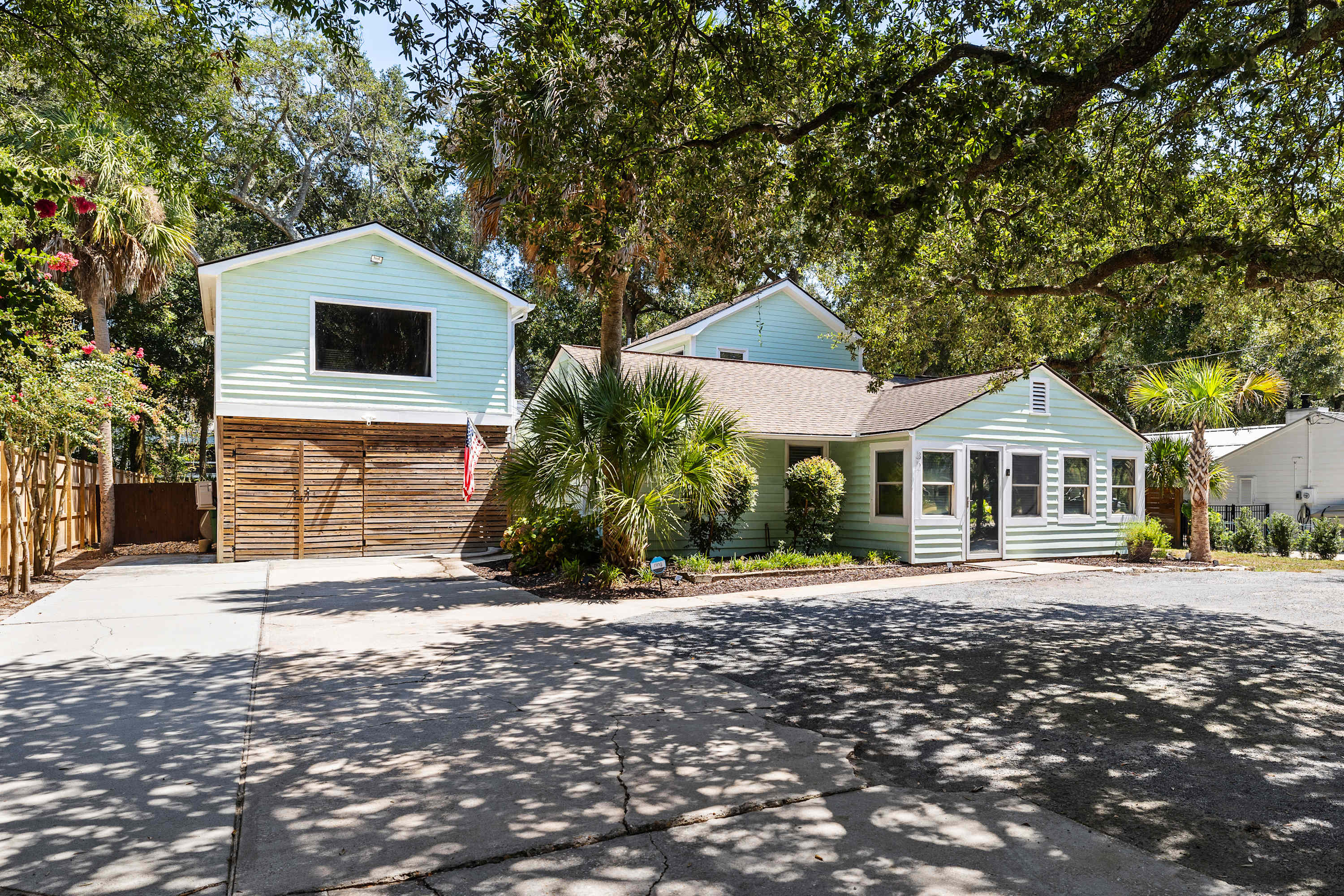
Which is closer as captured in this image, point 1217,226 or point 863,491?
point 1217,226

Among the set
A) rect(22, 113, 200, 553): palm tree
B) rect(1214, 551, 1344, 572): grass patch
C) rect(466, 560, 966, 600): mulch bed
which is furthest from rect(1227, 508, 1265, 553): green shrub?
rect(22, 113, 200, 553): palm tree

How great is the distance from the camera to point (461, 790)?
13.0 feet

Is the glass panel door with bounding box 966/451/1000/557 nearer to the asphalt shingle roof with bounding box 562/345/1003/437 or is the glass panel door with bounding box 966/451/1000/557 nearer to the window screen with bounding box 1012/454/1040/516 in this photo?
the window screen with bounding box 1012/454/1040/516

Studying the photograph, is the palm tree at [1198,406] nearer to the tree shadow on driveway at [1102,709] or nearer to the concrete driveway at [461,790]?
the tree shadow on driveway at [1102,709]

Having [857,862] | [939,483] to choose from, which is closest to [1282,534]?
[939,483]

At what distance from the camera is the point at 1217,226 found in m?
9.57

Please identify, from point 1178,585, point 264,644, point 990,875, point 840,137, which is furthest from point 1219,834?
point 1178,585

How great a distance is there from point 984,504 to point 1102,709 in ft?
32.9

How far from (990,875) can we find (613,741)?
224 centimetres

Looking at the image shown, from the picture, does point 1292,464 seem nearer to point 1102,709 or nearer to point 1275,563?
point 1275,563

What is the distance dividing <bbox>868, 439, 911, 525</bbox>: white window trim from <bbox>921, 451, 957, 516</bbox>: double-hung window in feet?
0.95

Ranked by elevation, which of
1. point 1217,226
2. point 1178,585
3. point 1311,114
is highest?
point 1311,114

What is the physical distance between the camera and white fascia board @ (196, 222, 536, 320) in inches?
537

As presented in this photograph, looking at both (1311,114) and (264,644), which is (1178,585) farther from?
(264,644)
